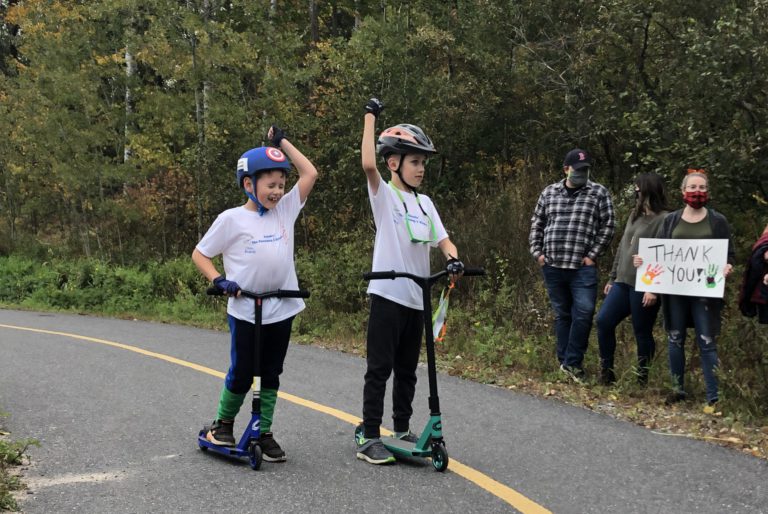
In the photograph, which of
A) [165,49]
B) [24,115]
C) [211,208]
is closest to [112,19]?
[24,115]

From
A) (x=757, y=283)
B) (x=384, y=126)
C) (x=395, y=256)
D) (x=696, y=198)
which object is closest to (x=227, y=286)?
(x=395, y=256)

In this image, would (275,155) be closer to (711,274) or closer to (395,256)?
(395,256)

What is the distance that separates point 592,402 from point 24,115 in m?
19.6

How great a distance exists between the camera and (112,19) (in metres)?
21.4

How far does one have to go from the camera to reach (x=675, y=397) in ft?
23.0

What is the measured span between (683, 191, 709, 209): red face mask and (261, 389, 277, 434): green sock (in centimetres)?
395

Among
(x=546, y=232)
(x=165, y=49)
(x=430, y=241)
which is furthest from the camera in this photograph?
(x=165, y=49)

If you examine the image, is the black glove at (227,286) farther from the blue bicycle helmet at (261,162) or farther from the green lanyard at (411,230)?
the green lanyard at (411,230)

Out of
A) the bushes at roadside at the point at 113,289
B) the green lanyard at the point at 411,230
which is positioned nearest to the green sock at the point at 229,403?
the green lanyard at the point at 411,230

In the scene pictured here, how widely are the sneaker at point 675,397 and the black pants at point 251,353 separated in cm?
376

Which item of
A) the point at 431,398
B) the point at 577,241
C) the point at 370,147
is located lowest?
the point at 431,398

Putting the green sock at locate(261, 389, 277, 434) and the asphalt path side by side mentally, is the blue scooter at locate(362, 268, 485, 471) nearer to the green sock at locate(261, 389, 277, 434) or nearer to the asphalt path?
the asphalt path

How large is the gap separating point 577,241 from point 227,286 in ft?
13.7

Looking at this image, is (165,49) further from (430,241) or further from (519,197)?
(430,241)
